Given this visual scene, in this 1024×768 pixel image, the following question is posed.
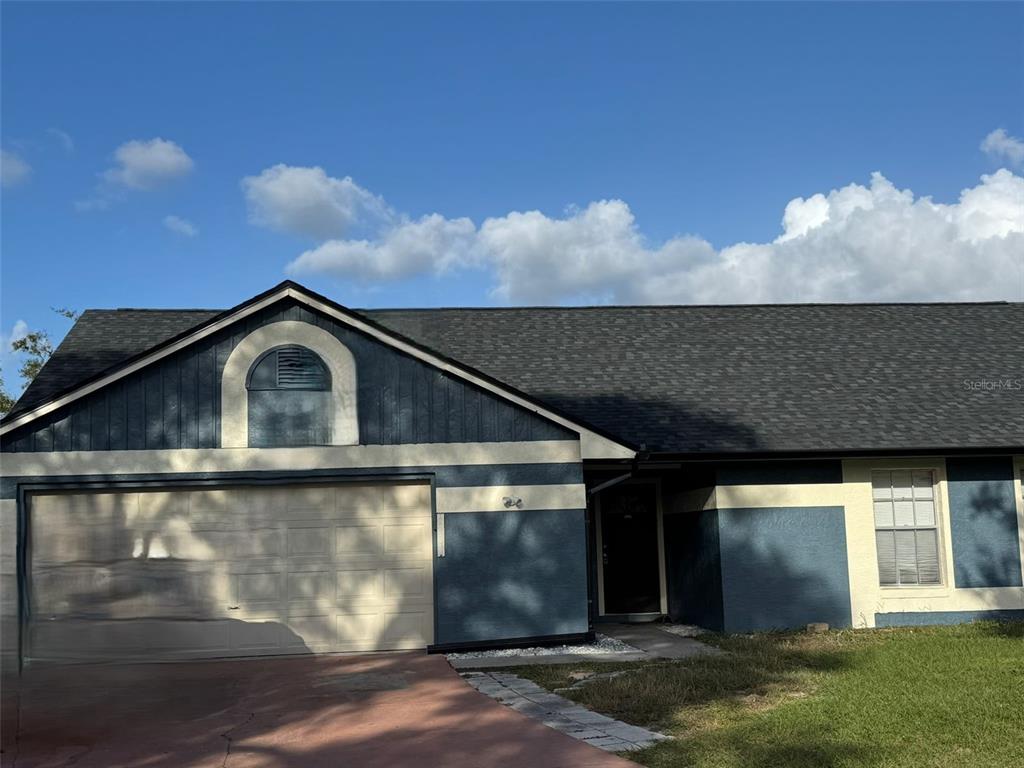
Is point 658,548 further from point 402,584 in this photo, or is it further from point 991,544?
point 402,584

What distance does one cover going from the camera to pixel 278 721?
1010cm

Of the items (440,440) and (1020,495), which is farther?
(1020,495)

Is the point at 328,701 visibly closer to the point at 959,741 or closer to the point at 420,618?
the point at 420,618

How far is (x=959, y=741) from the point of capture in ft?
27.4

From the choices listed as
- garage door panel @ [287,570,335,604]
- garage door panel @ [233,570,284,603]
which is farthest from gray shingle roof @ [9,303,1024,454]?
garage door panel @ [287,570,335,604]

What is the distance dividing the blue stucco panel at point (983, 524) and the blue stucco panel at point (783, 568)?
181 centimetres

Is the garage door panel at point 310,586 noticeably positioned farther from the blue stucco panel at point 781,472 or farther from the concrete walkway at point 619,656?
the blue stucco panel at point 781,472

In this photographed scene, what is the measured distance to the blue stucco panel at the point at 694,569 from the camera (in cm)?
1596

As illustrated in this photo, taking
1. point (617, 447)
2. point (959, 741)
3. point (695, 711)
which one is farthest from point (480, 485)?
point (959, 741)

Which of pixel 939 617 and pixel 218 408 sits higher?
pixel 218 408

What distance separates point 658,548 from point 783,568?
2.67 m

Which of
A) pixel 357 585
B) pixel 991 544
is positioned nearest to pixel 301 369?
pixel 357 585

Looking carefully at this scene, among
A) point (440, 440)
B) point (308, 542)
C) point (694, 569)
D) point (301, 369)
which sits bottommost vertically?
point (694, 569)

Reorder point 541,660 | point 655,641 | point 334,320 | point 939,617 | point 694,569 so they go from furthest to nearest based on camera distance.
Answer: point 694,569, point 939,617, point 655,641, point 334,320, point 541,660
